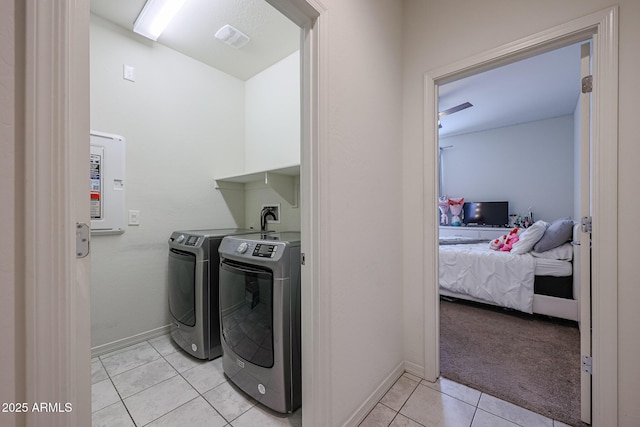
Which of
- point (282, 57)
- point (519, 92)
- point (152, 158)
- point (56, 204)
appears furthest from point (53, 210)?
point (519, 92)

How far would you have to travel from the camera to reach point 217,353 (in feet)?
6.61

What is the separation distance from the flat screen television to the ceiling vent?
5150mm

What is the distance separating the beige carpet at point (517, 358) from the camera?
1.55m

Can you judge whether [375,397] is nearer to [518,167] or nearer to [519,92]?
[519,92]

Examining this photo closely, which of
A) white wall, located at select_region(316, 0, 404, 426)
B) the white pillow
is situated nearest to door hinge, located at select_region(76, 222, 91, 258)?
white wall, located at select_region(316, 0, 404, 426)

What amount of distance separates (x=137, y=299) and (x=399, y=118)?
2.64 m

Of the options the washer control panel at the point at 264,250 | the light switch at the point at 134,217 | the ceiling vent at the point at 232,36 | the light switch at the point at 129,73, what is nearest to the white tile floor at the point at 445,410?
the washer control panel at the point at 264,250

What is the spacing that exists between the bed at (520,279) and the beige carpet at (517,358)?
179 mm

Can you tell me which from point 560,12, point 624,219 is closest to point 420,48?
point 560,12

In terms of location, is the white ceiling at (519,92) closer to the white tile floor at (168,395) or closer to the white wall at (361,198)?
the white wall at (361,198)

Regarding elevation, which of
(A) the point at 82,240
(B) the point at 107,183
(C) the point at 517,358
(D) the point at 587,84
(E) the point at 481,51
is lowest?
(C) the point at 517,358

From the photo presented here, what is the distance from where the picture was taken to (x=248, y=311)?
1.53 m

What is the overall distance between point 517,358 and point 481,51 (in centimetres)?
224

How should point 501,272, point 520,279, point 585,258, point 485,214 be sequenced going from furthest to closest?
point 485,214, point 501,272, point 520,279, point 585,258
